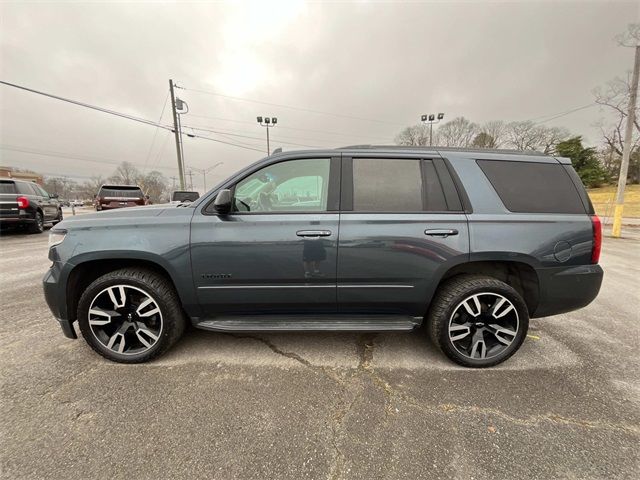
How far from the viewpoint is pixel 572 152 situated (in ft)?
137

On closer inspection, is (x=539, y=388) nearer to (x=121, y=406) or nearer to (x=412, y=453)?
(x=412, y=453)

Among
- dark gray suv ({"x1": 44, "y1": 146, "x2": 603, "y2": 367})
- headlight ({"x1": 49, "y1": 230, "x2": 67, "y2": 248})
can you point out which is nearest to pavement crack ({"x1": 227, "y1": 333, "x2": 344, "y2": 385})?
dark gray suv ({"x1": 44, "y1": 146, "x2": 603, "y2": 367})

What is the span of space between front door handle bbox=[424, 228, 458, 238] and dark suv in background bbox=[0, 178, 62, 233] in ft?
32.4

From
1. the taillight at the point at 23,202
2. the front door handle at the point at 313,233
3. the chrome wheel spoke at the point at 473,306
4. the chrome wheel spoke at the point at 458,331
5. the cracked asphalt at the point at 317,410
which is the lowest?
the cracked asphalt at the point at 317,410

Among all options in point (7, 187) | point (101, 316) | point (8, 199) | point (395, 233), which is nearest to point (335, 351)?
point (395, 233)

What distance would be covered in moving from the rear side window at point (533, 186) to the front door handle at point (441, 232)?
0.55m

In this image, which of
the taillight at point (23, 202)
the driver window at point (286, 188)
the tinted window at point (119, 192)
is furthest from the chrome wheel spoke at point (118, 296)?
the tinted window at point (119, 192)

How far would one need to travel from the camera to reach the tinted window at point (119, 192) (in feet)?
31.8

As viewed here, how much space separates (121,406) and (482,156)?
3.49 metres

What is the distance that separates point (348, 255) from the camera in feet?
7.57

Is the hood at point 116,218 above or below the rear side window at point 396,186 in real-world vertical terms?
below

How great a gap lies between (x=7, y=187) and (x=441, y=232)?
11.3m

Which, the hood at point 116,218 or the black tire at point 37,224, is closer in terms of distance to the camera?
the hood at point 116,218

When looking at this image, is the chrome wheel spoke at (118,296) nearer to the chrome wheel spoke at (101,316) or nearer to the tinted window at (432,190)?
the chrome wheel spoke at (101,316)
